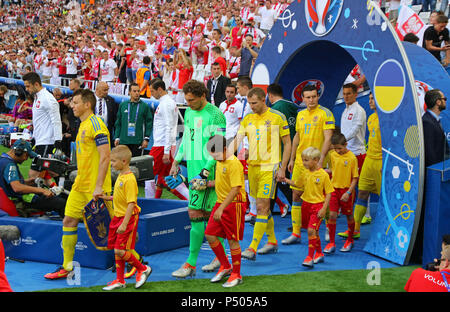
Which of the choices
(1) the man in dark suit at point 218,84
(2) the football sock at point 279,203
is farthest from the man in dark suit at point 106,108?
(2) the football sock at point 279,203

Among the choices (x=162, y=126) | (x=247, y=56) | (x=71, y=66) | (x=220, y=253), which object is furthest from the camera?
(x=71, y=66)

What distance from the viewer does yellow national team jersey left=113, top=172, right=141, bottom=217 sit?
5.73 metres

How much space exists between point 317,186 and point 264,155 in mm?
796

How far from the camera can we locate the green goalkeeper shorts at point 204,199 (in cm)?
621

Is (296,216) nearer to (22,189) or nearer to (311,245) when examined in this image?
(311,245)

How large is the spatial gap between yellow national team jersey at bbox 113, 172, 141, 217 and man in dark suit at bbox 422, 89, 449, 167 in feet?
11.1

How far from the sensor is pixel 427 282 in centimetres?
504

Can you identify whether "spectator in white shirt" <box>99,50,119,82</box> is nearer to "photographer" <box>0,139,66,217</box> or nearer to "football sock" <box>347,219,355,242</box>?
"photographer" <box>0,139,66,217</box>

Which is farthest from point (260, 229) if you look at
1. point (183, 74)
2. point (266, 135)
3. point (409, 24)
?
point (183, 74)

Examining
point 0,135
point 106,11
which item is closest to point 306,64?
point 0,135

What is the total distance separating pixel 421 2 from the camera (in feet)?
45.3

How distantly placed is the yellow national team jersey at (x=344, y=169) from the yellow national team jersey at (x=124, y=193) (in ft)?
9.71

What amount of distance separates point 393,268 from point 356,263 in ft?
1.51

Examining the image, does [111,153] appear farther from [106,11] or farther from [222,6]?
[106,11]
